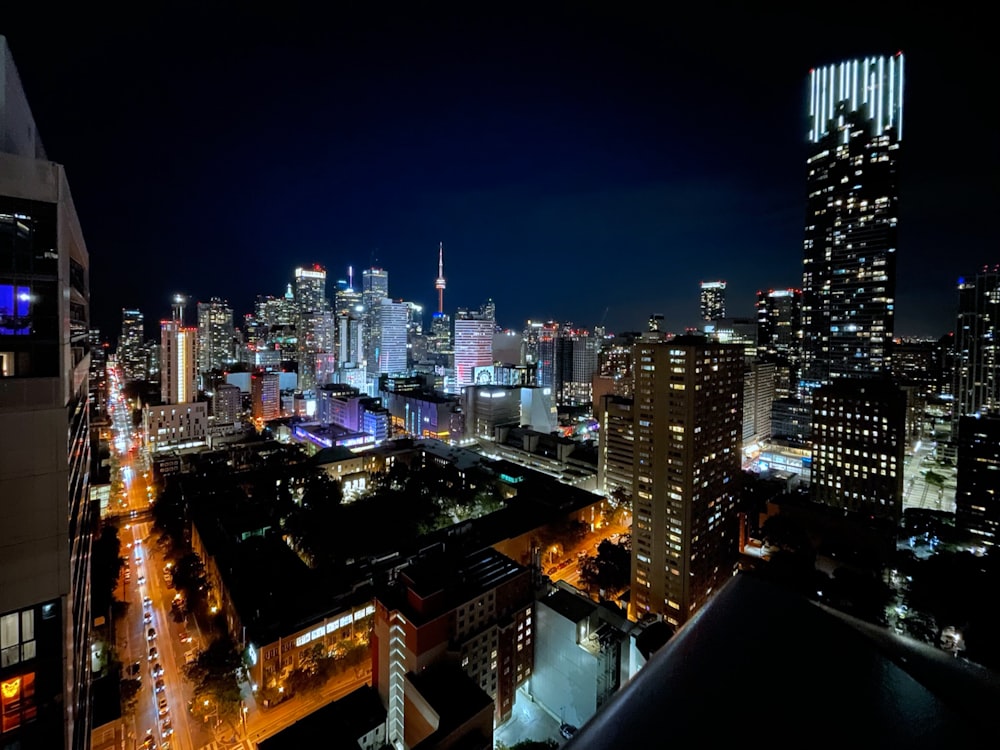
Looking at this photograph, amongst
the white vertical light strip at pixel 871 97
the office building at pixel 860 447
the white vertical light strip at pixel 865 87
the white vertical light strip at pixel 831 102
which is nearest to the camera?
the office building at pixel 860 447

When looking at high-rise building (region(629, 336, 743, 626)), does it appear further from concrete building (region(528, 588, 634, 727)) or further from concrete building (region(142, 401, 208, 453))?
concrete building (region(142, 401, 208, 453))

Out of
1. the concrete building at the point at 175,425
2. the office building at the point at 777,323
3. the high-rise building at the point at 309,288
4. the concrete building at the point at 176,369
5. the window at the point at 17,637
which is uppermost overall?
the high-rise building at the point at 309,288

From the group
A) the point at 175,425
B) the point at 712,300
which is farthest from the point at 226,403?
the point at 712,300

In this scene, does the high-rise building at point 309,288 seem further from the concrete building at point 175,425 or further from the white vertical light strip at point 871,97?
the white vertical light strip at point 871,97

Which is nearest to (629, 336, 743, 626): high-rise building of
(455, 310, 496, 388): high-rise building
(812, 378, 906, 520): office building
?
(812, 378, 906, 520): office building

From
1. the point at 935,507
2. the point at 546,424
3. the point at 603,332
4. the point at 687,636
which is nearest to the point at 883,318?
the point at 935,507

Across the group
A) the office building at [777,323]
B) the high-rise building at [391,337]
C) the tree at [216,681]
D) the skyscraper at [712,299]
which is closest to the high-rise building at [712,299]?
the skyscraper at [712,299]
